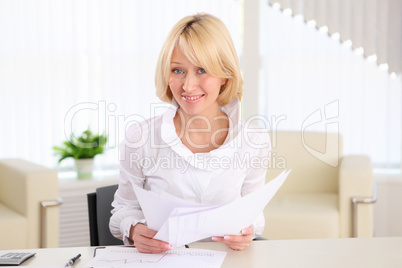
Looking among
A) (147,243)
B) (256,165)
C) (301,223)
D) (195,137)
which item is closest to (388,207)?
(301,223)

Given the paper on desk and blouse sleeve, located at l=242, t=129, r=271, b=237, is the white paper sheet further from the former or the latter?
blouse sleeve, located at l=242, t=129, r=271, b=237

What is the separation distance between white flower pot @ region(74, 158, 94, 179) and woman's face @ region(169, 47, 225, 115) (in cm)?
236

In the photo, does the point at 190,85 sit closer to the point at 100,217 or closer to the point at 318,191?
the point at 100,217

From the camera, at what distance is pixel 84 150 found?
412 centimetres

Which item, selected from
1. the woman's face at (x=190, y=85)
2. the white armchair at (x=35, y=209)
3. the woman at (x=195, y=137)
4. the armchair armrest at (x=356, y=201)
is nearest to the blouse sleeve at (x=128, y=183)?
the woman at (x=195, y=137)

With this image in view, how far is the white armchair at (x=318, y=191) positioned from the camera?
3293 mm

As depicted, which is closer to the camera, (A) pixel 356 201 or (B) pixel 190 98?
(B) pixel 190 98

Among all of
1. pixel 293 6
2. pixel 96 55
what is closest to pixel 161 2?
pixel 96 55

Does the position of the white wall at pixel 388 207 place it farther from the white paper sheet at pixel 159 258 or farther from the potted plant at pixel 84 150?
the white paper sheet at pixel 159 258

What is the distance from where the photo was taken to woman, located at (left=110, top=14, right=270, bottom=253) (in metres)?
1.80

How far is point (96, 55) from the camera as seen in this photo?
4426 millimetres

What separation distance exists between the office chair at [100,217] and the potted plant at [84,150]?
2.17 meters

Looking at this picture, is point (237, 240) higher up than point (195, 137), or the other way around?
point (195, 137)

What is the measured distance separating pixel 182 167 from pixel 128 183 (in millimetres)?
188
